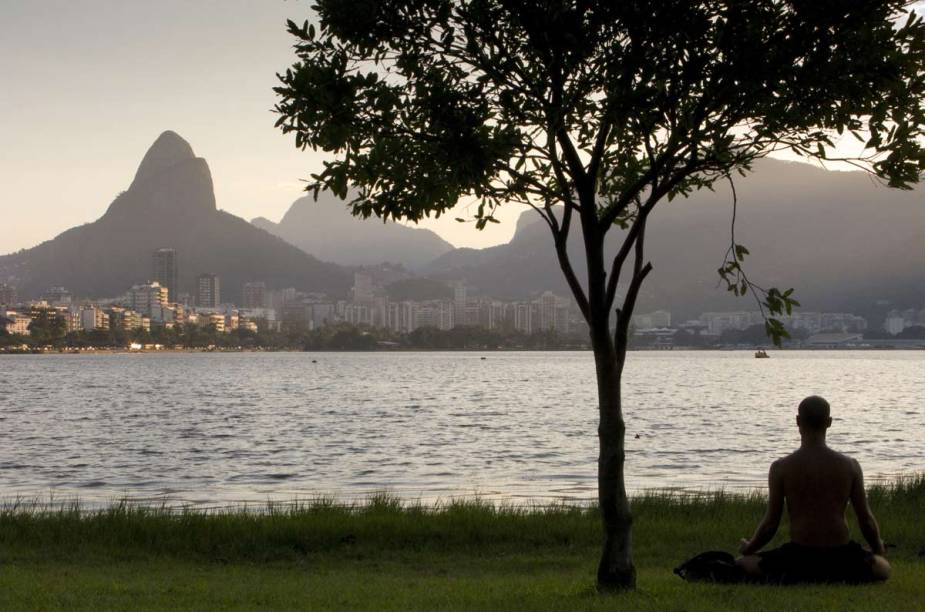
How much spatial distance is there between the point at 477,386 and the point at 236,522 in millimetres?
95355

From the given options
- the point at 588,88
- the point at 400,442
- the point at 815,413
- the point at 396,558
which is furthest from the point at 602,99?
the point at 400,442

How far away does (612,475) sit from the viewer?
1006 cm

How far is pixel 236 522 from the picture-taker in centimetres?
1723

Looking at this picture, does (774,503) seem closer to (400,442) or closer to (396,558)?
(396,558)

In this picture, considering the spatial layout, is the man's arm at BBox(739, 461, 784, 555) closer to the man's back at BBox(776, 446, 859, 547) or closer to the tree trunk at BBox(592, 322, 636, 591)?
the man's back at BBox(776, 446, 859, 547)

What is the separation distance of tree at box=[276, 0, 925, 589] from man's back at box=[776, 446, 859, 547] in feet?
4.45

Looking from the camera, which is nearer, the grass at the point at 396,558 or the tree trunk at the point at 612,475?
the grass at the point at 396,558

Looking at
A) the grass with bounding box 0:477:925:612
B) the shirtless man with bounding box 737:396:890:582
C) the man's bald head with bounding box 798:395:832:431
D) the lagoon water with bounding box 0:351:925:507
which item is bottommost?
→ the lagoon water with bounding box 0:351:925:507

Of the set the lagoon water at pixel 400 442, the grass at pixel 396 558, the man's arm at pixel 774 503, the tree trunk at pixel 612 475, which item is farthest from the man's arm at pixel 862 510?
the lagoon water at pixel 400 442

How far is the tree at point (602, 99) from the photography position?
358 inches

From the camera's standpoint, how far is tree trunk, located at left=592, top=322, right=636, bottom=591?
32.6 ft

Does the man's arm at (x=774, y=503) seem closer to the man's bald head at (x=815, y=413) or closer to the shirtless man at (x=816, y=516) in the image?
the shirtless man at (x=816, y=516)

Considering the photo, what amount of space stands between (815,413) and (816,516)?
0.99 m

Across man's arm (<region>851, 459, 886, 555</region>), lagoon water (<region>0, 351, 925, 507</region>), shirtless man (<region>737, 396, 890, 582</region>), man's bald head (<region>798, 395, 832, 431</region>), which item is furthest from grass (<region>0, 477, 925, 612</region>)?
lagoon water (<region>0, 351, 925, 507</region>)
